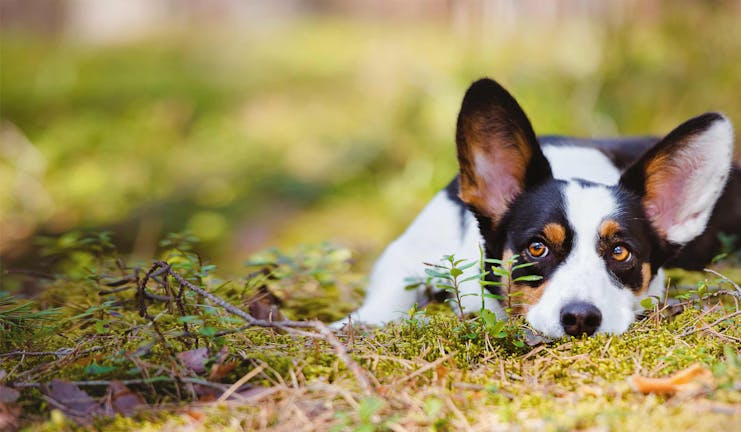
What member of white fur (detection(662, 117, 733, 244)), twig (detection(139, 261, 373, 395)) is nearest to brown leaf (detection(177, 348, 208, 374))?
twig (detection(139, 261, 373, 395))

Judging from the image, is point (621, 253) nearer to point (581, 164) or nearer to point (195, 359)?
point (581, 164)

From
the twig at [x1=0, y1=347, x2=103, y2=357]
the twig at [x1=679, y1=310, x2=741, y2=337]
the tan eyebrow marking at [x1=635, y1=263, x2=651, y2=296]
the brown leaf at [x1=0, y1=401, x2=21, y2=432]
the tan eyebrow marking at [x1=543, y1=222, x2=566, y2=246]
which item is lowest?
the twig at [x1=679, y1=310, x2=741, y2=337]

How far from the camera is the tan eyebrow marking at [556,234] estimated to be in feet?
8.59

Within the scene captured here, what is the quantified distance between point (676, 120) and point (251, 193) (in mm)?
3840

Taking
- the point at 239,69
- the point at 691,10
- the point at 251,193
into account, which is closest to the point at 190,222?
the point at 251,193

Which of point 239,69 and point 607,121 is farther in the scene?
A: point 239,69

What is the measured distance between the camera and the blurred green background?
6.02 metres

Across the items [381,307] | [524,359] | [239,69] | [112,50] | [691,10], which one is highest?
[112,50]

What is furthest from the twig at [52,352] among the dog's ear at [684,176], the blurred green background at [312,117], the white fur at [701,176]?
the blurred green background at [312,117]

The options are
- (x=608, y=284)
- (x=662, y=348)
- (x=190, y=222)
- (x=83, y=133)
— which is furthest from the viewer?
(x=83, y=133)

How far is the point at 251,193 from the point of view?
6.86 metres

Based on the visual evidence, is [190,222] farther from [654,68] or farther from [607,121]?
[654,68]

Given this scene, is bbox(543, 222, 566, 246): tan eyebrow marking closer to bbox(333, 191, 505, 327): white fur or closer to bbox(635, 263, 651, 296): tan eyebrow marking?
bbox(635, 263, 651, 296): tan eyebrow marking

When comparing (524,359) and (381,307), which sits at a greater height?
(381,307)
